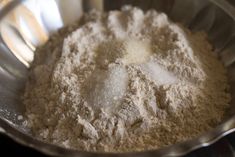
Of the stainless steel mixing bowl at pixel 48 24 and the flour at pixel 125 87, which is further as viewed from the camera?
the stainless steel mixing bowl at pixel 48 24

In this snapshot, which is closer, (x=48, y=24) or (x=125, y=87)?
(x=125, y=87)

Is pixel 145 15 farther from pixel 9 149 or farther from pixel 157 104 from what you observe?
pixel 9 149

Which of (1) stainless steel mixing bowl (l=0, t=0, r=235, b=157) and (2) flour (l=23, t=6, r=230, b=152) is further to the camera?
(1) stainless steel mixing bowl (l=0, t=0, r=235, b=157)

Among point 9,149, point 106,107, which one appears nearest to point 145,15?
point 106,107
